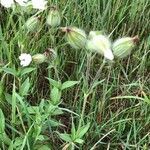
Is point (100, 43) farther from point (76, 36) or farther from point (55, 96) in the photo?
point (55, 96)

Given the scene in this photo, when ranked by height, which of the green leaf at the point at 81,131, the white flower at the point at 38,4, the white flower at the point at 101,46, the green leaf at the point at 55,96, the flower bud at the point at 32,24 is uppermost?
the white flower at the point at 38,4

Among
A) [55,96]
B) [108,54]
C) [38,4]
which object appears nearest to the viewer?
[108,54]

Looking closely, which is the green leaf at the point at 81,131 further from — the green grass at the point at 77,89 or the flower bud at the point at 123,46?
the flower bud at the point at 123,46

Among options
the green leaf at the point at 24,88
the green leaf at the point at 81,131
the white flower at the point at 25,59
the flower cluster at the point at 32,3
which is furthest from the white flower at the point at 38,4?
the green leaf at the point at 81,131

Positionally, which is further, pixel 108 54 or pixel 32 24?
pixel 32 24

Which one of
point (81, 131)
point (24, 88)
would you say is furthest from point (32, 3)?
point (81, 131)

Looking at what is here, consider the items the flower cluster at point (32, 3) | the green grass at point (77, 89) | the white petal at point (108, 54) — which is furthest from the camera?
the flower cluster at point (32, 3)

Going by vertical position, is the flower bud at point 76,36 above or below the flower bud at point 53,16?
below
